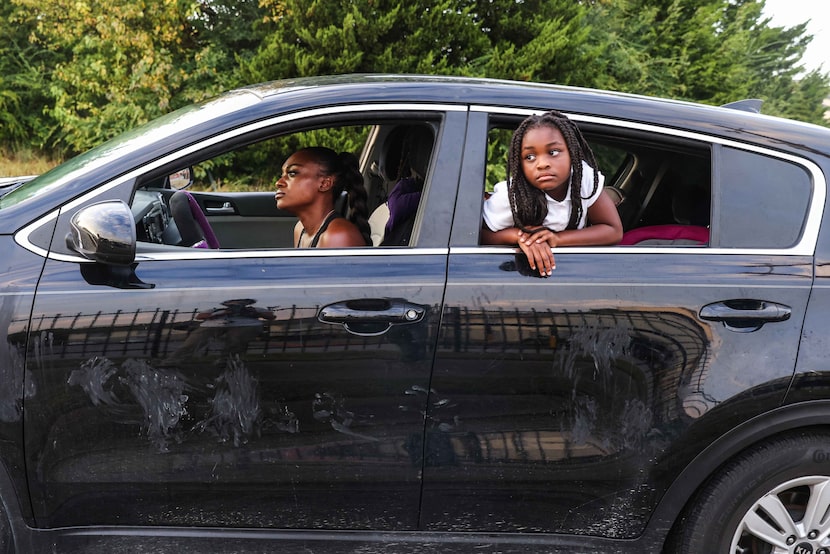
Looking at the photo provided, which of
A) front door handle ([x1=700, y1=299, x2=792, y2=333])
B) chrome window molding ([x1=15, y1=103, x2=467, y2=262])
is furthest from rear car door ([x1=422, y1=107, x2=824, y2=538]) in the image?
chrome window molding ([x1=15, y1=103, x2=467, y2=262])

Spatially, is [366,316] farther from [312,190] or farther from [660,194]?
[660,194]

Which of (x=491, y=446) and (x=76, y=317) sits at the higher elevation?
(x=76, y=317)

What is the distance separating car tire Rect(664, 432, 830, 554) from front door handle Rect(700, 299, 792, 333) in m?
0.37

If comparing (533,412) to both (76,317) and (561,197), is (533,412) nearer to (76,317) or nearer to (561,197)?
(561,197)

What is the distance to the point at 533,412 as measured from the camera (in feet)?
7.18

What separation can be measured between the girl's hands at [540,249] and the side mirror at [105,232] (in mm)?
1105

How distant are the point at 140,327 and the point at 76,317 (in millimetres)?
178

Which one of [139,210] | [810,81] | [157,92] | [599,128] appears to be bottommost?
[139,210]

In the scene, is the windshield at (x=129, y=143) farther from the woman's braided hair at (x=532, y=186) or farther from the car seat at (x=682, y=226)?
the car seat at (x=682, y=226)

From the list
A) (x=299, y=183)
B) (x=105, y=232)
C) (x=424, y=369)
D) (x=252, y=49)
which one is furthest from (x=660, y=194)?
(x=252, y=49)

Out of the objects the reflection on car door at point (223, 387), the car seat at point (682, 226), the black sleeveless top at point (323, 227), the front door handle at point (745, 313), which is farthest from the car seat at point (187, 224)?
the front door handle at point (745, 313)

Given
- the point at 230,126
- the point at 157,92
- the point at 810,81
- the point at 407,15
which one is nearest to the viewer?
the point at 230,126

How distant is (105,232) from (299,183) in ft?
2.97

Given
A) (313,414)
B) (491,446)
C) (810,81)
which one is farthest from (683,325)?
(810,81)
